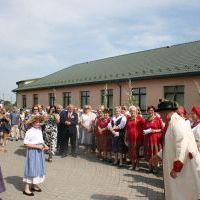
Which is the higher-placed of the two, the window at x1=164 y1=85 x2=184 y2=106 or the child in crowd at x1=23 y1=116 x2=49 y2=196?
the window at x1=164 y1=85 x2=184 y2=106

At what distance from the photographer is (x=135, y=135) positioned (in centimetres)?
1088

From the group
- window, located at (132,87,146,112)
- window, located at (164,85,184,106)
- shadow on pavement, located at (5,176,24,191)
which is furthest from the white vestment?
window, located at (132,87,146,112)

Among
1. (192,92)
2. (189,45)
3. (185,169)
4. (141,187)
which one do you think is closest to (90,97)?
(189,45)

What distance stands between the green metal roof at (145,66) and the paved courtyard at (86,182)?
10084mm

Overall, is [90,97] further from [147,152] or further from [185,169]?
[185,169]

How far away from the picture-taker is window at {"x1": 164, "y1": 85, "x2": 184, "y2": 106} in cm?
2022

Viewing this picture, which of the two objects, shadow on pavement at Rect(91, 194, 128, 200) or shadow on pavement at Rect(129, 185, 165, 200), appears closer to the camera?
shadow on pavement at Rect(91, 194, 128, 200)

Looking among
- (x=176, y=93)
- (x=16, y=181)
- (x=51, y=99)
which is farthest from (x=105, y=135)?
(x=51, y=99)

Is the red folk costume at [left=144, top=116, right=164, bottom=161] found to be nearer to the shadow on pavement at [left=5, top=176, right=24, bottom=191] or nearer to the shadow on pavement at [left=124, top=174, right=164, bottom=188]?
the shadow on pavement at [left=124, top=174, right=164, bottom=188]

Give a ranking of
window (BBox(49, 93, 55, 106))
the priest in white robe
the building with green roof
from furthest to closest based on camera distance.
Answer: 1. window (BBox(49, 93, 55, 106))
2. the building with green roof
3. the priest in white robe

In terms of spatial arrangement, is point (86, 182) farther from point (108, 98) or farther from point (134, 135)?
point (108, 98)

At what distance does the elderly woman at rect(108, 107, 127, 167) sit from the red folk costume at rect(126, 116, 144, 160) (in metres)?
0.62

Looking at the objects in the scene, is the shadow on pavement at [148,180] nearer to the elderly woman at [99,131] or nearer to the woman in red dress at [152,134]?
the woman in red dress at [152,134]

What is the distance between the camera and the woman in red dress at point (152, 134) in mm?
10391
